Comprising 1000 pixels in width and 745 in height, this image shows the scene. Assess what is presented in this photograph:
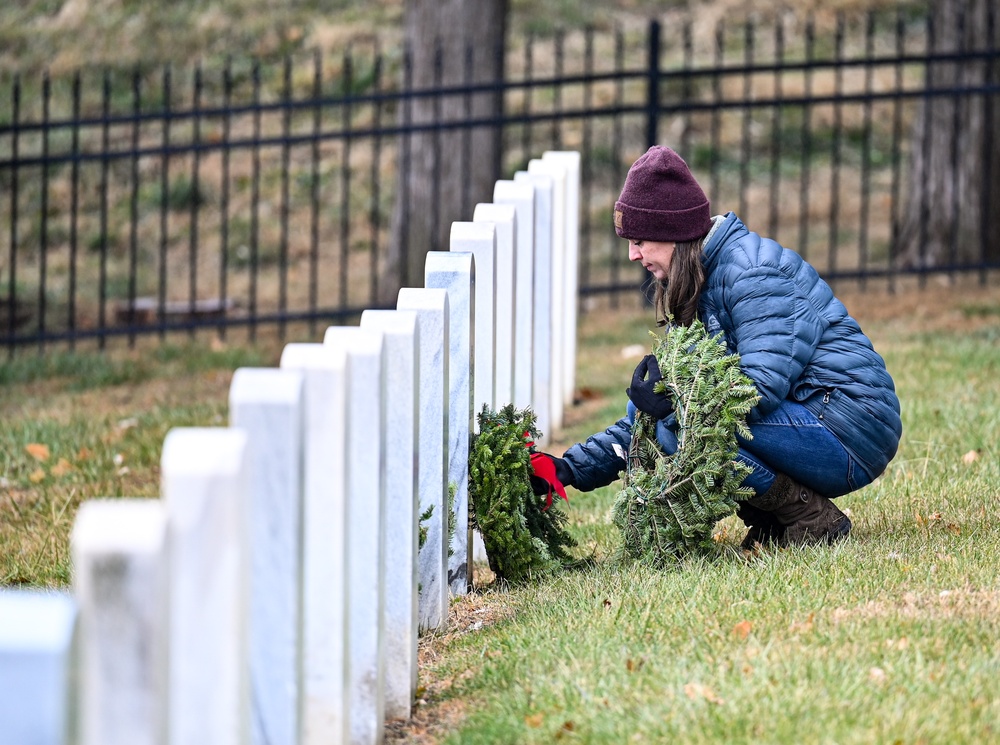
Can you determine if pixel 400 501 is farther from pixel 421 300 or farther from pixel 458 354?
Result: pixel 458 354

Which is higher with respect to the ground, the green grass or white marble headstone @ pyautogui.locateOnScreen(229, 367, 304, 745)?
white marble headstone @ pyautogui.locateOnScreen(229, 367, 304, 745)

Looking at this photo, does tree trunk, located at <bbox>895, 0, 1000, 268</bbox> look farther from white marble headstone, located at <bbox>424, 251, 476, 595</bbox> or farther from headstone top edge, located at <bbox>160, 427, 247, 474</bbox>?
headstone top edge, located at <bbox>160, 427, 247, 474</bbox>

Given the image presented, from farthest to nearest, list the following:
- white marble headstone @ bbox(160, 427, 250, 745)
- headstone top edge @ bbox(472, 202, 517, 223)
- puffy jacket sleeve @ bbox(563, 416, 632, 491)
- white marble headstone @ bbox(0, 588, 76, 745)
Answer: headstone top edge @ bbox(472, 202, 517, 223) → puffy jacket sleeve @ bbox(563, 416, 632, 491) → white marble headstone @ bbox(160, 427, 250, 745) → white marble headstone @ bbox(0, 588, 76, 745)

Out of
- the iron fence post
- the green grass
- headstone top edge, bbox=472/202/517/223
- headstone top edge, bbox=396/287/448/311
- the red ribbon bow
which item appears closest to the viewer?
headstone top edge, bbox=396/287/448/311

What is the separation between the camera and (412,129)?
7.51m

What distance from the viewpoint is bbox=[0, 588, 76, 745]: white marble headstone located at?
1389 mm

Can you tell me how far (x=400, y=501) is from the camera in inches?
103

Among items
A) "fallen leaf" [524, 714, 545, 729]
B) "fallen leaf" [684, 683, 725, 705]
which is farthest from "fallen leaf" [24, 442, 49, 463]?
"fallen leaf" [684, 683, 725, 705]

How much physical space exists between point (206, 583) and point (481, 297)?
84.6 inches

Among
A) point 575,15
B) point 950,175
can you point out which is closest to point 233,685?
point 950,175

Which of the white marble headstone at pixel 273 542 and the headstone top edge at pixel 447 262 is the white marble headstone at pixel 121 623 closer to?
the white marble headstone at pixel 273 542

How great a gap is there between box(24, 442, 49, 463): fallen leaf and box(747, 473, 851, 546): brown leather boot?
3028mm

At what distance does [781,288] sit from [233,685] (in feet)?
6.49

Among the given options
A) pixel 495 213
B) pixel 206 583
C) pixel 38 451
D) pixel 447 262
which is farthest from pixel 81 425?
pixel 206 583
